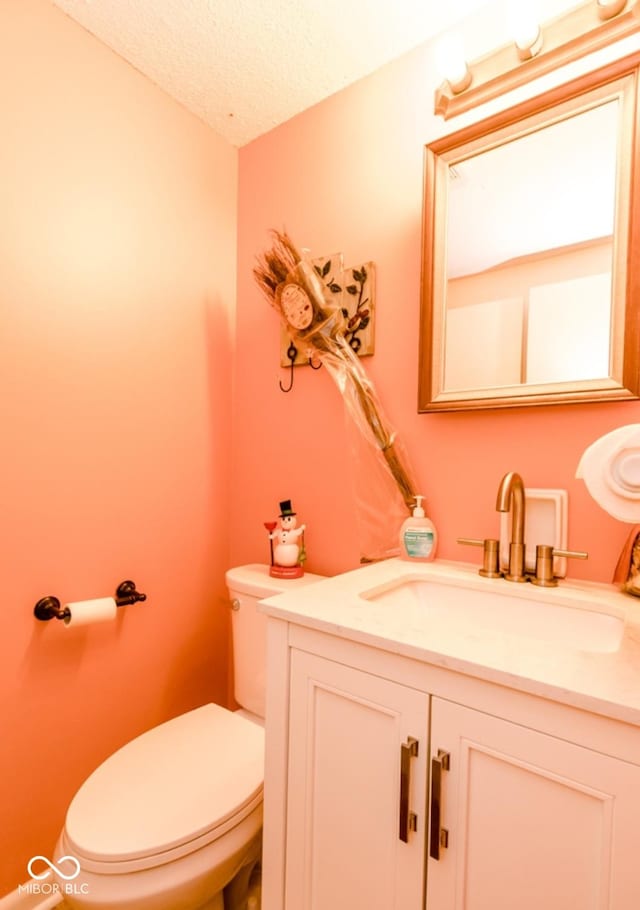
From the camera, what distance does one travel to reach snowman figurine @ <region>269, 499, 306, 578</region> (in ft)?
4.20

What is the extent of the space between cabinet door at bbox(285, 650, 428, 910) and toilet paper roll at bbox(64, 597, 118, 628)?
2.09 ft

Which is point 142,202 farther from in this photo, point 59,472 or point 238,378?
point 59,472

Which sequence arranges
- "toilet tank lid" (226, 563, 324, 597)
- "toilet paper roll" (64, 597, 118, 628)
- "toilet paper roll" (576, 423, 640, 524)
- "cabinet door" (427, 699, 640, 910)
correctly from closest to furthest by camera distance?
"cabinet door" (427, 699, 640, 910), "toilet paper roll" (576, 423, 640, 524), "toilet paper roll" (64, 597, 118, 628), "toilet tank lid" (226, 563, 324, 597)

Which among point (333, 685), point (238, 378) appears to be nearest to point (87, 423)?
point (238, 378)

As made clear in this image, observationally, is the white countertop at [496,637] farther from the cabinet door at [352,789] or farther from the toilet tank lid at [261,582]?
the toilet tank lid at [261,582]

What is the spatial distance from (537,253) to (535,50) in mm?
437

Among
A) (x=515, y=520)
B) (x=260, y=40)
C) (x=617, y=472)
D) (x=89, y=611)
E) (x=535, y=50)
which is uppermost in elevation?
(x=260, y=40)

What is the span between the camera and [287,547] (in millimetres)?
1284

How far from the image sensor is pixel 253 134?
1540 mm

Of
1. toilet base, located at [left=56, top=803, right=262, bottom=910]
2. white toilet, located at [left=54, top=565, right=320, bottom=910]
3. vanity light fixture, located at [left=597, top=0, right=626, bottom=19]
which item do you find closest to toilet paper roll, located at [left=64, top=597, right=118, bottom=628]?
white toilet, located at [left=54, top=565, right=320, bottom=910]

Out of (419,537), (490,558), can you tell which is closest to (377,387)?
(419,537)

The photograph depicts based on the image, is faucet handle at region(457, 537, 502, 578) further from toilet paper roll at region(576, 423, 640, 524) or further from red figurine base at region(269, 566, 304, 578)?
red figurine base at region(269, 566, 304, 578)

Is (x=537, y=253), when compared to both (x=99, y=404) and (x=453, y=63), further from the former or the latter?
(x=99, y=404)

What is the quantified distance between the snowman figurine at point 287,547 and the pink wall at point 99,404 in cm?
36
